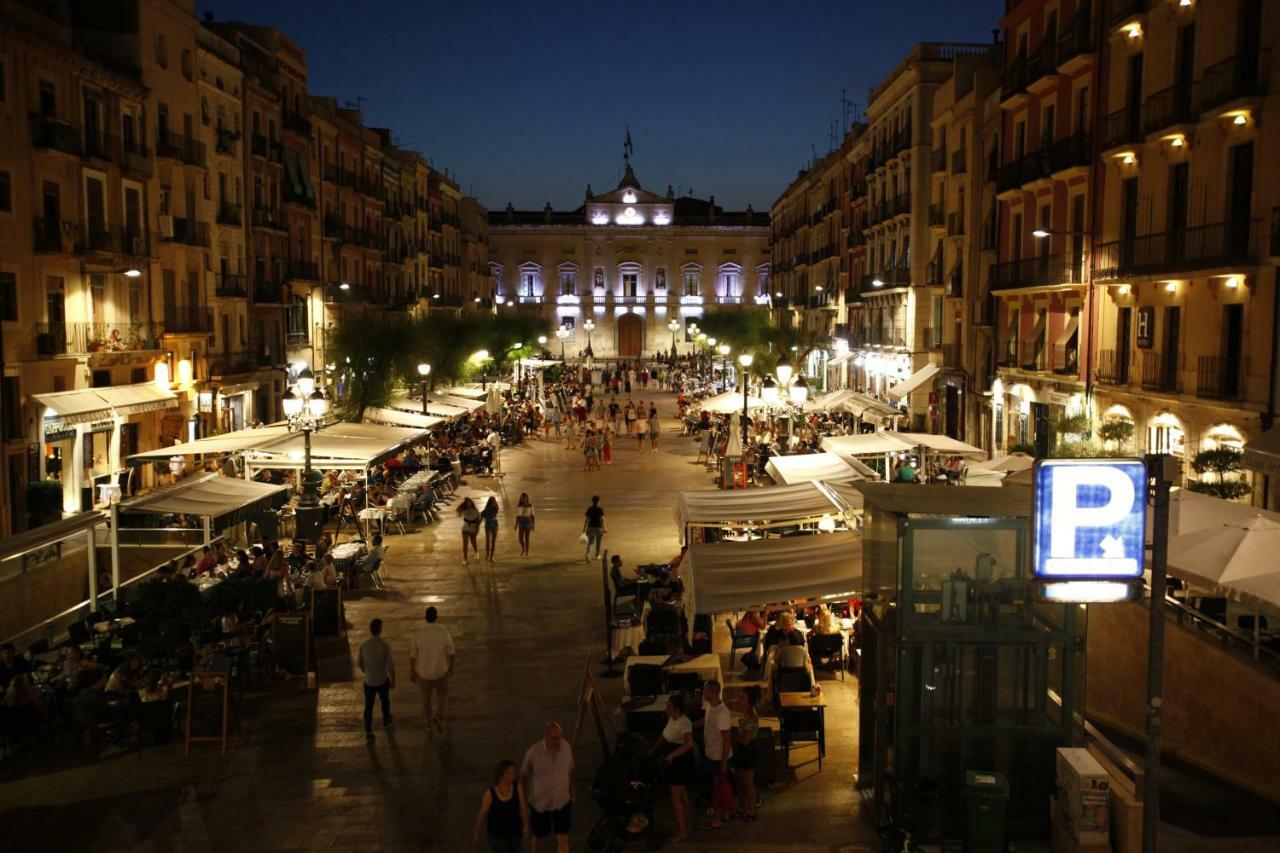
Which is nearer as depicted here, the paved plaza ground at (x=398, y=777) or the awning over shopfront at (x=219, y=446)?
the paved plaza ground at (x=398, y=777)

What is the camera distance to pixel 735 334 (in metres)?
69.0

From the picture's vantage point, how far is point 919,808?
32.4ft

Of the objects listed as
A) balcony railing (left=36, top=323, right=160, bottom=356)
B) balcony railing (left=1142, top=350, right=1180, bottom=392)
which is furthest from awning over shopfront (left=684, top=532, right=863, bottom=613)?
balcony railing (left=36, top=323, right=160, bottom=356)

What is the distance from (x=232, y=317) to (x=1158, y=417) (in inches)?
1150

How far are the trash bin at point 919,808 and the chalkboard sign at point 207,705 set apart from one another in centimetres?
703

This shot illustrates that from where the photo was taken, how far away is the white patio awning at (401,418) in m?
31.6

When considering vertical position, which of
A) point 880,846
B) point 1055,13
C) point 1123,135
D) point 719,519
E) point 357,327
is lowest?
point 880,846

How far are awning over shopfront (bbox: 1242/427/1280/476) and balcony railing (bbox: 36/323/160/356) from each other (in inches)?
981

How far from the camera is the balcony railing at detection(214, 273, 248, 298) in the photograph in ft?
129

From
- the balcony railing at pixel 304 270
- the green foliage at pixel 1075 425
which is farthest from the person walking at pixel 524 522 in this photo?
the balcony railing at pixel 304 270

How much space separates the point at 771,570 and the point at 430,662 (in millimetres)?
3908

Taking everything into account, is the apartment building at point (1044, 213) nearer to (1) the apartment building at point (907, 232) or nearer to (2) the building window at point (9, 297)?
(1) the apartment building at point (907, 232)

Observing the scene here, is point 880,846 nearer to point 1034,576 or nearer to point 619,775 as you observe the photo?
Answer: point 619,775

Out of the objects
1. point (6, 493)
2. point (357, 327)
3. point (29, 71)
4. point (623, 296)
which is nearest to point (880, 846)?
point (6, 493)
